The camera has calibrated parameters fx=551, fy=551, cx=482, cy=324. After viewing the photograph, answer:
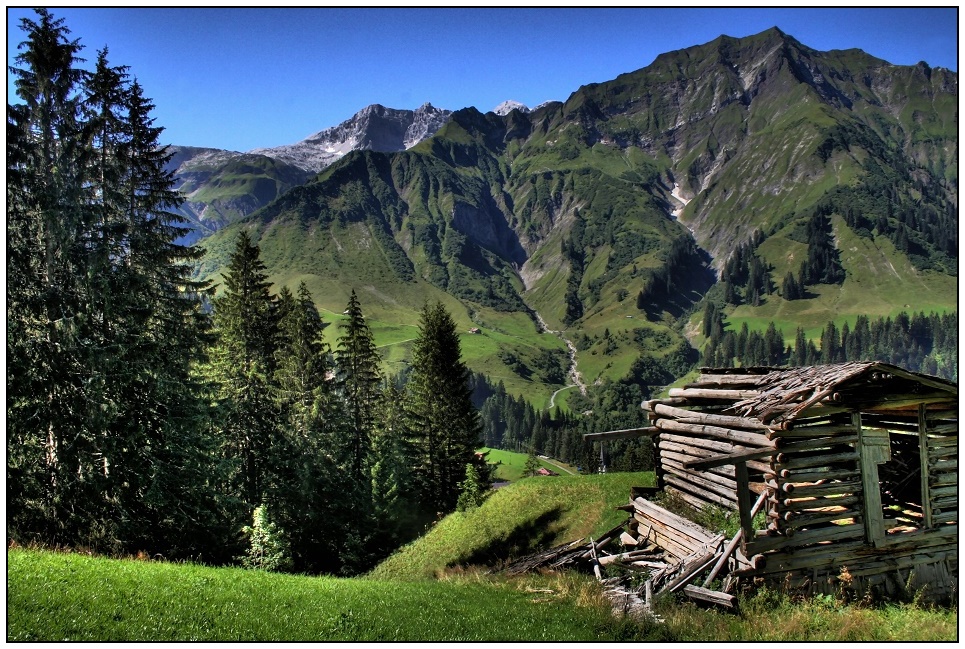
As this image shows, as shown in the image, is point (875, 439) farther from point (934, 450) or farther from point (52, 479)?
point (52, 479)

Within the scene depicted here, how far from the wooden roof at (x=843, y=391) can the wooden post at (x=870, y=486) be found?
0.83 metres

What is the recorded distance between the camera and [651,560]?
1925cm

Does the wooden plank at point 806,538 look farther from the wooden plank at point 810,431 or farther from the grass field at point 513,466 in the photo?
the grass field at point 513,466

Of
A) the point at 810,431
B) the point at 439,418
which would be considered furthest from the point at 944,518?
the point at 439,418

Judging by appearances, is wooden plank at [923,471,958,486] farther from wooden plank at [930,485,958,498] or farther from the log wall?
wooden plank at [930,485,958,498]

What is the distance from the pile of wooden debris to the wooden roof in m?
3.77

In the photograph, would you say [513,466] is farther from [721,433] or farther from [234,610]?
[234,610]

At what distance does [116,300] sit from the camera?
20719mm

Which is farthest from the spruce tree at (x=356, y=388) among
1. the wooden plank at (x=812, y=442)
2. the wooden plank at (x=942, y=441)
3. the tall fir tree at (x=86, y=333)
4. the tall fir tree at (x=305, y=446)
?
the wooden plank at (x=942, y=441)

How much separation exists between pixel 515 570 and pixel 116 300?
1812 centimetres

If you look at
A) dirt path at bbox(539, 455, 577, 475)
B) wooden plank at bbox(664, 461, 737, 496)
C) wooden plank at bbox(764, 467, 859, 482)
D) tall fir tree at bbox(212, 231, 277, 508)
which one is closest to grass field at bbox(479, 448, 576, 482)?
dirt path at bbox(539, 455, 577, 475)

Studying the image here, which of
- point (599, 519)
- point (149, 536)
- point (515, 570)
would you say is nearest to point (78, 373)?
point (149, 536)

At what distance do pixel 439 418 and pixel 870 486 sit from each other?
1382 inches

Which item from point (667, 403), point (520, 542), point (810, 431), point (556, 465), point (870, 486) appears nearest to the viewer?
point (810, 431)
